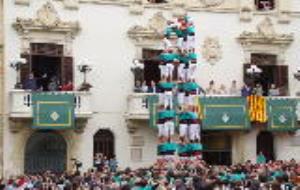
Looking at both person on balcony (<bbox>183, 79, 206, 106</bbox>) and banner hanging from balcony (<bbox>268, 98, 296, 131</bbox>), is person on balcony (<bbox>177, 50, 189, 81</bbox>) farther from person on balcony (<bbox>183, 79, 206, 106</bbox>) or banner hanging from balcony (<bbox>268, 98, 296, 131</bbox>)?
banner hanging from balcony (<bbox>268, 98, 296, 131</bbox>)

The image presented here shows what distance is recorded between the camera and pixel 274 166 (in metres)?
31.8

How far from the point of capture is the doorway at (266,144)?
132ft

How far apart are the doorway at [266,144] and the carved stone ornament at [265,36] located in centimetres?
426

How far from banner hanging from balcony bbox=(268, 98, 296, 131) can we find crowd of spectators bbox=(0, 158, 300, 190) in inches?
266

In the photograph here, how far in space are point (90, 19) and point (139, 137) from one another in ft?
18.3

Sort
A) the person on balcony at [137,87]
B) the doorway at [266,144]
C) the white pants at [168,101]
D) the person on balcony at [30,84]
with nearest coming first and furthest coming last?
the white pants at [168,101]
the person on balcony at [30,84]
the person on balcony at [137,87]
the doorway at [266,144]

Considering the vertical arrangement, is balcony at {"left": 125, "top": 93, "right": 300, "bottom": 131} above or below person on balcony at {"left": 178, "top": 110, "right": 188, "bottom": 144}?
above

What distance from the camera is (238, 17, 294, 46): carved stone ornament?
40.4 meters

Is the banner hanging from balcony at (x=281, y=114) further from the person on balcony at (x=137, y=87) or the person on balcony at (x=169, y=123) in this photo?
the person on balcony at (x=169, y=123)

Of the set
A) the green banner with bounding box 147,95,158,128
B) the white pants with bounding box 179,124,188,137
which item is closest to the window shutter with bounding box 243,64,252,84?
the green banner with bounding box 147,95,158,128

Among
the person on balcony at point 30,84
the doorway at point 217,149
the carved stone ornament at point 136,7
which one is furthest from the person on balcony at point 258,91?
the person on balcony at point 30,84

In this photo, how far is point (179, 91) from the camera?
105 ft

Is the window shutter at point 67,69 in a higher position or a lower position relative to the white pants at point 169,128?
higher

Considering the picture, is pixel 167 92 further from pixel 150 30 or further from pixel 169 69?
pixel 150 30
